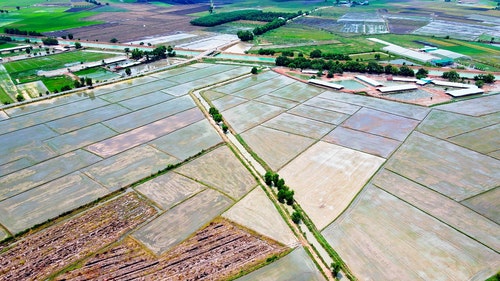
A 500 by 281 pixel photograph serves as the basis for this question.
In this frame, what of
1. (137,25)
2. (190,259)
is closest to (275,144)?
(190,259)

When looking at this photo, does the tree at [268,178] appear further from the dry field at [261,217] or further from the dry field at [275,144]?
the dry field at [275,144]

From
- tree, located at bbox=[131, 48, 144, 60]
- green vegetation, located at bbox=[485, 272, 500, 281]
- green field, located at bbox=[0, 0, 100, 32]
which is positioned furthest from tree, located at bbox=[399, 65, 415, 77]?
green field, located at bbox=[0, 0, 100, 32]

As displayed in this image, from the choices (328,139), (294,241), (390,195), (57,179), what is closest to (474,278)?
(390,195)

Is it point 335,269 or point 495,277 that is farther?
point 335,269

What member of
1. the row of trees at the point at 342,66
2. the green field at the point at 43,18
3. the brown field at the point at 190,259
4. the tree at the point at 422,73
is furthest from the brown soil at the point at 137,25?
the brown field at the point at 190,259

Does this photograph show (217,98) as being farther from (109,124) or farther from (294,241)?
(294,241)

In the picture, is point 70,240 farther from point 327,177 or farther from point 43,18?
point 43,18

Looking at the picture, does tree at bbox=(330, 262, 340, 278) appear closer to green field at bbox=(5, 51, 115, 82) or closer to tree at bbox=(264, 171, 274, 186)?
tree at bbox=(264, 171, 274, 186)
